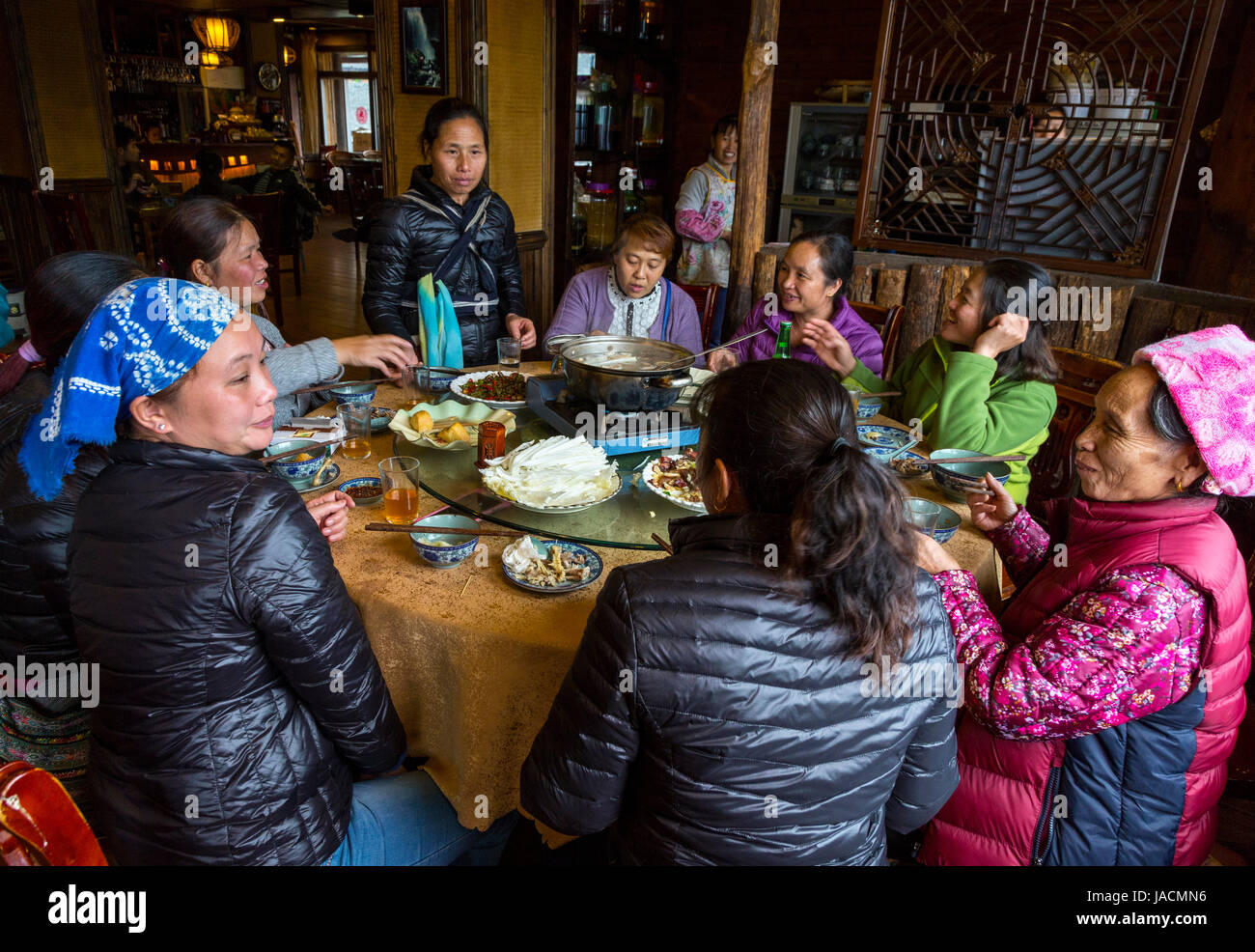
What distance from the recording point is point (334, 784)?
1516 mm

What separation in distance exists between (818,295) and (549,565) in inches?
75.3

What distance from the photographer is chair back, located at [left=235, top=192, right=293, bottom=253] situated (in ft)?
23.1

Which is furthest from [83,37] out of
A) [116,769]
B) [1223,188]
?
[1223,188]

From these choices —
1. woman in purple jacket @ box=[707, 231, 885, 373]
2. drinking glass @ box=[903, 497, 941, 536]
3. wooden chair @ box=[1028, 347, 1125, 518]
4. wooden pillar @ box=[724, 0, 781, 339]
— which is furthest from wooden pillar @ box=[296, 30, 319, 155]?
drinking glass @ box=[903, 497, 941, 536]

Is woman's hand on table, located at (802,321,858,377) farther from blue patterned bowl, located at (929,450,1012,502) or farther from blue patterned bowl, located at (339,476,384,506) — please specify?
blue patterned bowl, located at (339,476,384,506)

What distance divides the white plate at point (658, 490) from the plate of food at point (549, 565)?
0.78 feet

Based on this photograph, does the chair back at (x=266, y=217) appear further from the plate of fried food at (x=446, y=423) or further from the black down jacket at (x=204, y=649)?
the black down jacket at (x=204, y=649)

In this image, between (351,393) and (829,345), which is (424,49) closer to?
(351,393)

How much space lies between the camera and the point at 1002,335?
2.46 m

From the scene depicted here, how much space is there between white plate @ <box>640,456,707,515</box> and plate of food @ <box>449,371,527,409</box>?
623mm

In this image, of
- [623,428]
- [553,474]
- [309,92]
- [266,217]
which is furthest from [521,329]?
[309,92]
